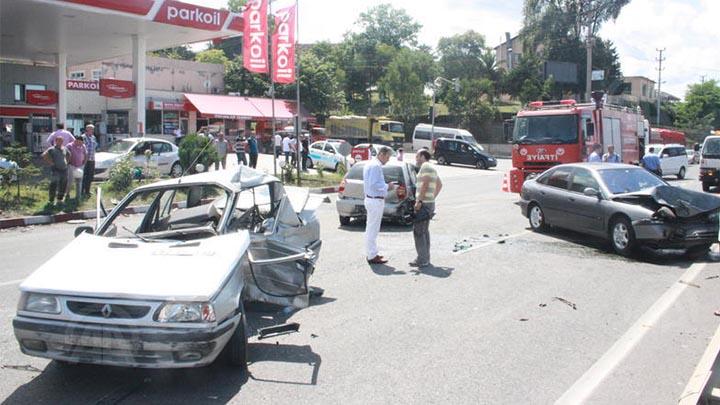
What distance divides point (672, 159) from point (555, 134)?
→ 16.9 meters

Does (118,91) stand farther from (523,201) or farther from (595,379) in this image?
(595,379)

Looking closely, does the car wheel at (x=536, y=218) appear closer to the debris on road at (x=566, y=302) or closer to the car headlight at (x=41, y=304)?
the debris on road at (x=566, y=302)

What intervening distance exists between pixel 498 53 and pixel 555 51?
33.9m

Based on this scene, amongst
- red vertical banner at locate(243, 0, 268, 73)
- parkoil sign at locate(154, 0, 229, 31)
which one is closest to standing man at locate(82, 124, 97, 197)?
red vertical banner at locate(243, 0, 268, 73)

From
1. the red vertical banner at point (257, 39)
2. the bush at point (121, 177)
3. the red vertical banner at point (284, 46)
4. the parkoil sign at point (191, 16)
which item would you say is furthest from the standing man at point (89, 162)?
the parkoil sign at point (191, 16)

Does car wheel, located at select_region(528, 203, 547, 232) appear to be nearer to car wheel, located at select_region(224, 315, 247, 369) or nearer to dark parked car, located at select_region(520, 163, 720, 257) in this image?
dark parked car, located at select_region(520, 163, 720, 257)

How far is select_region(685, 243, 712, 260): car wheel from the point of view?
10383 millimetres

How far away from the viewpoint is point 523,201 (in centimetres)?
1354

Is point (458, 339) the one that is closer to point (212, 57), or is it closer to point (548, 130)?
point (548, 130)

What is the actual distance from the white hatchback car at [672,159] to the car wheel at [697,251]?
22340mm

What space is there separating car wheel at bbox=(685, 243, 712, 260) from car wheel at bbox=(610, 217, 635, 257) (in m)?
0.98

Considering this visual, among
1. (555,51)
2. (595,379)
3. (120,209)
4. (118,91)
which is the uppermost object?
(555,51)

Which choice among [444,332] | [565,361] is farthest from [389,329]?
[565,361]

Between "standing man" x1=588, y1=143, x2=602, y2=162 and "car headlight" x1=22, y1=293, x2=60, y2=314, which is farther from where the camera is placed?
"standing man" x1=588, y1=143, x2=602, y2=162
